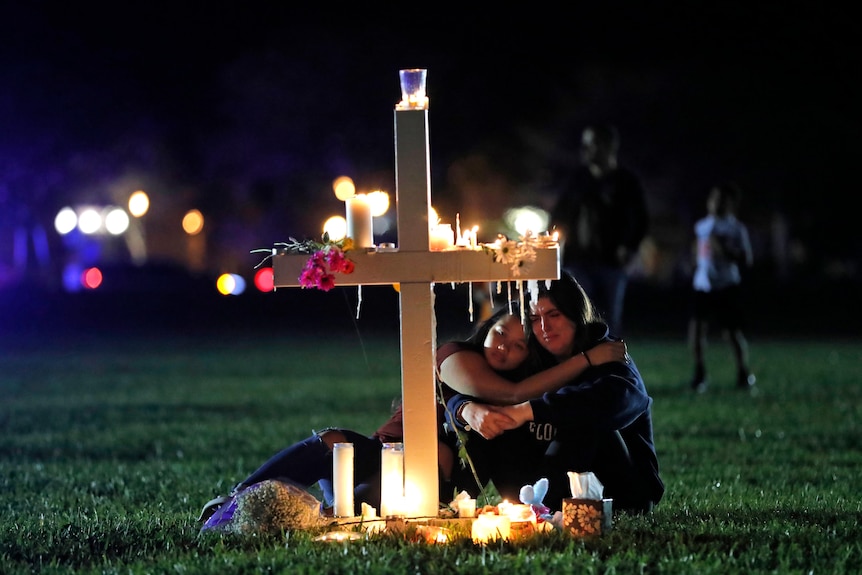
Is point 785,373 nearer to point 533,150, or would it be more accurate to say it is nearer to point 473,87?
point 473,87

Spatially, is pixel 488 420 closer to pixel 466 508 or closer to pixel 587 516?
pixel 466 508

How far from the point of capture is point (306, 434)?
1281 cm

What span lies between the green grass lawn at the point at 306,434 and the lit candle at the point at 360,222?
134cm

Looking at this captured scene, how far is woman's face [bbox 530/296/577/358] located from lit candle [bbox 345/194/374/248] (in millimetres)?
923

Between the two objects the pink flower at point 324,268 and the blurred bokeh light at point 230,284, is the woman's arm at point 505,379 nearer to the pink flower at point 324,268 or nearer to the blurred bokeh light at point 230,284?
the pink flower at point 324,268

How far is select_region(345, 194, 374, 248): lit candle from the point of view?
693 centimetres

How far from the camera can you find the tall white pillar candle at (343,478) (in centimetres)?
698

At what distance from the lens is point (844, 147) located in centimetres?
4200

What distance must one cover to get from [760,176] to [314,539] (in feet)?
129

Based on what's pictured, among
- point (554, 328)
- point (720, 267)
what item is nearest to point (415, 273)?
point (554, 328)

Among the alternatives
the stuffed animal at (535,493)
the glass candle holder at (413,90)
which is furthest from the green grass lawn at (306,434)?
the glass candle holder at (413,90)

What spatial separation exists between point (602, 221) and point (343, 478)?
6.96 metres

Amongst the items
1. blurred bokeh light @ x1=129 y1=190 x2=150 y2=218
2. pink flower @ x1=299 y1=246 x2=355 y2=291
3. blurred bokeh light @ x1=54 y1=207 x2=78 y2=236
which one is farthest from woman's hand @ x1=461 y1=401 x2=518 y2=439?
blurred bokeh light @ x1=129 y1=190 x2=150 y2=218

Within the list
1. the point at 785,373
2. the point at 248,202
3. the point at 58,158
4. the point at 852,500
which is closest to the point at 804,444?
the point at 852,500
